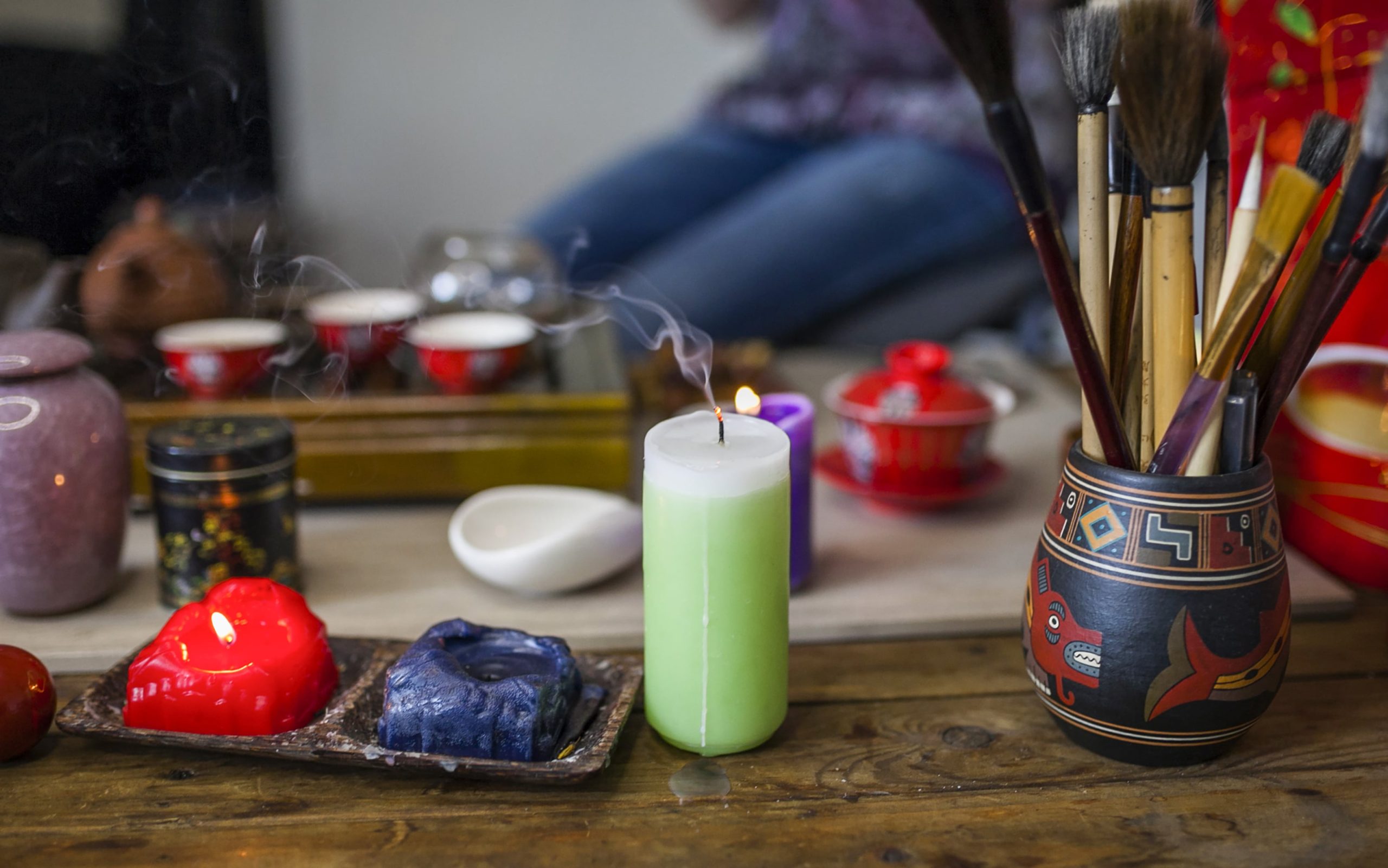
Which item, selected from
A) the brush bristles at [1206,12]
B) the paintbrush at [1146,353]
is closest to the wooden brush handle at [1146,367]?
the paintbrush at [1146,353]

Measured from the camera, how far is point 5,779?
0.57 m

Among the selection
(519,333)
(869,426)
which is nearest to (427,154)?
(519,333)

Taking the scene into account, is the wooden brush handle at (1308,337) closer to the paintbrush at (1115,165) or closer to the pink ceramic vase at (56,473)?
the paintbrush at (1115,165)

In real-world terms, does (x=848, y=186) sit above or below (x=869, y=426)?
above

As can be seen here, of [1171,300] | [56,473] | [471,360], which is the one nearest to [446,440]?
[471,360]

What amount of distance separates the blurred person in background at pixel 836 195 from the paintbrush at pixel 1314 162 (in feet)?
4.17

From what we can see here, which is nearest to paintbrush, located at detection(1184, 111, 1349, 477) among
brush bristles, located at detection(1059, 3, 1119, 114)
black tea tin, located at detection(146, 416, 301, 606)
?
brush bristles, located at detection(1059, 3, 1119, 114)

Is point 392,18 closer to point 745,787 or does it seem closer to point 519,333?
point 519,333

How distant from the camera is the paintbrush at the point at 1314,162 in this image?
529 mm

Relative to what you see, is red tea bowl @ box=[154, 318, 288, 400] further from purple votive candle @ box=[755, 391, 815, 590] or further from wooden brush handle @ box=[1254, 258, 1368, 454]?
wooden brush handle @ box=[1254, 258, 1368, 454]

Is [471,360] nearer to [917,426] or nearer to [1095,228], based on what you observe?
[917,426]

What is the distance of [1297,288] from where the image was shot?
1.80 feet

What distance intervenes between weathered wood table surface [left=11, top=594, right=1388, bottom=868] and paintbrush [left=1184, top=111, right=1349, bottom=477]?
0.58 ft

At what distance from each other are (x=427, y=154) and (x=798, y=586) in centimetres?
275
